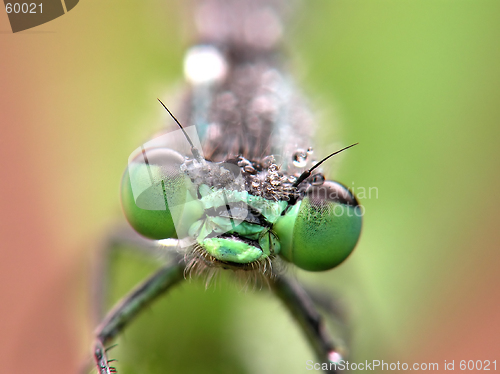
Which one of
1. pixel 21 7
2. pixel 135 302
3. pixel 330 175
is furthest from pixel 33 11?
pixel 330 175

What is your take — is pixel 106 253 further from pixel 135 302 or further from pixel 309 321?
pixel 309 321

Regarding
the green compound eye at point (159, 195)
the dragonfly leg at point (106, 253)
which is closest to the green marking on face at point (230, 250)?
the green compound eye at point (159, 195)

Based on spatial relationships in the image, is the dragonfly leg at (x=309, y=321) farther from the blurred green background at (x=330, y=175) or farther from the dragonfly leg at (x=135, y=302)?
the dragonfly leg at (x=135, y=302)

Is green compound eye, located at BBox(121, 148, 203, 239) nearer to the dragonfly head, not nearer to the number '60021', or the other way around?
the dragonfly head

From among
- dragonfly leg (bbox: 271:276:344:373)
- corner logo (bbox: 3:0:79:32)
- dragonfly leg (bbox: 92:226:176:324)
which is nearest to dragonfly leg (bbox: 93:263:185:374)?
dragonfly leg (bbox: 92:226:176:324)

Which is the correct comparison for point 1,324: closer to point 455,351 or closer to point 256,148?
point 256,148
